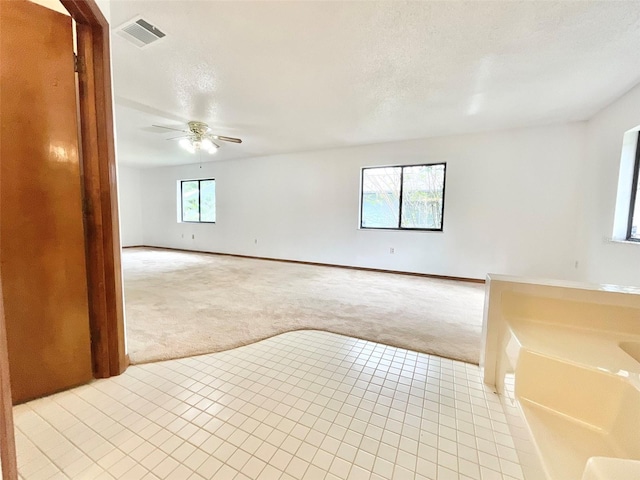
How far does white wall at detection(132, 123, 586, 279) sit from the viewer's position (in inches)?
152

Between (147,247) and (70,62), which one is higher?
(70,62)

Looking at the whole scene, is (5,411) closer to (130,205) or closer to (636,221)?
(636,221)

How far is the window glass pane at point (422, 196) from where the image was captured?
4637mm

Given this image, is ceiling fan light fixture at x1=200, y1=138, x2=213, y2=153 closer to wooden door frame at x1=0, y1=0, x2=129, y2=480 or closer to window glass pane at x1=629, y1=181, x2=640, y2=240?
wooden door frame at x1=0, y1=0, x2=129, y2=480

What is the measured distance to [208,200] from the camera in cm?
730

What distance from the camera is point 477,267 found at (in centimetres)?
436

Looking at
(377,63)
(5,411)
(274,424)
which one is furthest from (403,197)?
(5,411)

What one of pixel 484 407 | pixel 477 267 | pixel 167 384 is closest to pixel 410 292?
pixel 477 267

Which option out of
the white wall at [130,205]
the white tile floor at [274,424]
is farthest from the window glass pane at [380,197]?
the white wall at [130,205]

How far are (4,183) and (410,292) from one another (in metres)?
3.88

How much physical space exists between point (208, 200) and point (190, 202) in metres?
0.78

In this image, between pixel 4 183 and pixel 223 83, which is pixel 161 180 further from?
pixel 4 183

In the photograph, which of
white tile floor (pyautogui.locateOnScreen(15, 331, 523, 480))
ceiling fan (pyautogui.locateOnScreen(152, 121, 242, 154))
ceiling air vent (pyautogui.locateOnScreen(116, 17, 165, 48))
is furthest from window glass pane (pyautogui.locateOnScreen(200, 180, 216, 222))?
white tile floor (pyautogui.locateOnScreen(15, 331, 523, 480))

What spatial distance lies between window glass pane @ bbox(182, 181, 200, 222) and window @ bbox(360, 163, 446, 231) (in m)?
Result: 4.99
